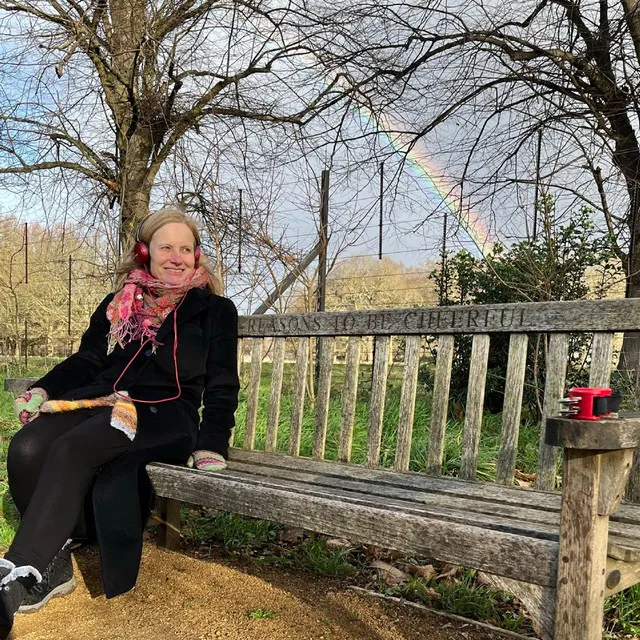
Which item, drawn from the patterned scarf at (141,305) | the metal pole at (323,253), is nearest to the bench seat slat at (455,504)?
the patterned scarf at (141,305)

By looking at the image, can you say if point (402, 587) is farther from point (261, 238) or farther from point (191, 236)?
point (261, 238)

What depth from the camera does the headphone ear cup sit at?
120 inches

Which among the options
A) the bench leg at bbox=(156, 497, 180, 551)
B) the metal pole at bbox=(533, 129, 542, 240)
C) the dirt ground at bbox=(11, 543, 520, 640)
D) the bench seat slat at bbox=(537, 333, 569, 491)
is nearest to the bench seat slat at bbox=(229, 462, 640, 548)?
the bench seat slat at bbox=(537, 333, 569, 491)

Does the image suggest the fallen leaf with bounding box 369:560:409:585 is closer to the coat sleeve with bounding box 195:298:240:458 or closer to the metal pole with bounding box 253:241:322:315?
the coat sleeve with bounding box 195:298:240:458

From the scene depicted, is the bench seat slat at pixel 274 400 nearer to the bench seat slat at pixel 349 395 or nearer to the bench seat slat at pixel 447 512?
the bench seat slat at pixel 349 395

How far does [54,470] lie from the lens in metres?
2.27

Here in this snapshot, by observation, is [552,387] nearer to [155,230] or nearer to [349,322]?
[349,322]

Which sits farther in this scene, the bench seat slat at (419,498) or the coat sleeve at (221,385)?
the coat sleeve at (221,385)

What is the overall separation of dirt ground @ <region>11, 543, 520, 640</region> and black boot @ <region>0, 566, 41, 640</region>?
0.27 meters

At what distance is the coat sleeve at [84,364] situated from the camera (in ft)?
9.48

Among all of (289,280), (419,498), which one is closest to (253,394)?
(419,498)

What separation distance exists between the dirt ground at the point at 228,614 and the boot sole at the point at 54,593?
0.08ft

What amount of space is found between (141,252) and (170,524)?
134 centimetres

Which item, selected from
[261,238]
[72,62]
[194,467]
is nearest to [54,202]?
[72,62]
